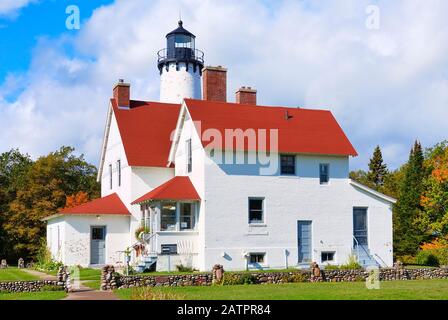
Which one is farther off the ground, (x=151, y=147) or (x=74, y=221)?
(x=151, y=147)

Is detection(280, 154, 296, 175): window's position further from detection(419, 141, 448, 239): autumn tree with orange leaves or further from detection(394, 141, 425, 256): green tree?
detection(394, 141, 425, 256): green tree

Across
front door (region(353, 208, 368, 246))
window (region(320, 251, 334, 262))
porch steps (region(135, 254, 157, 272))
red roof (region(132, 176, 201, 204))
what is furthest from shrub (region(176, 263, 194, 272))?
front door (region(353, 208, 368, 246))

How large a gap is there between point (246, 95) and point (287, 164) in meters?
6.85

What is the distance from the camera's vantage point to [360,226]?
118 feet

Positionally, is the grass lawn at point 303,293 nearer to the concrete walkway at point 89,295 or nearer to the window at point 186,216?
the concrete walkway at point 89,295

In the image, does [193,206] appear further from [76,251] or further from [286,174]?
[76,251]

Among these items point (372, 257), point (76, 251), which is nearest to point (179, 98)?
point (76, 251)

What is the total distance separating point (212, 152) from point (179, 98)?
12773 millimetres

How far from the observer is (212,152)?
1302 inches

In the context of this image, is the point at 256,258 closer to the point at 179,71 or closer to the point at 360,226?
the point at 360,226

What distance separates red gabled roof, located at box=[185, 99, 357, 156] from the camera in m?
34.6

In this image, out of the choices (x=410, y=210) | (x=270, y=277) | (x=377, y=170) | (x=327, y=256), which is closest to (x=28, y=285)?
(x=270, y=277)
